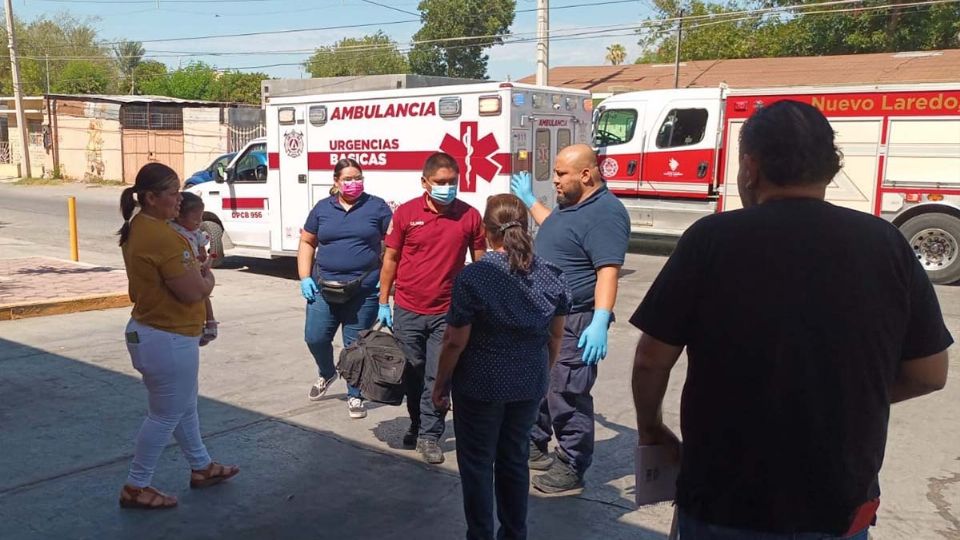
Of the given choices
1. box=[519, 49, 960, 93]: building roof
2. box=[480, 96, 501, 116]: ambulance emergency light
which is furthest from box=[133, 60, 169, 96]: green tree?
box=[480, 96, 501, 116]: ambulance emergency light

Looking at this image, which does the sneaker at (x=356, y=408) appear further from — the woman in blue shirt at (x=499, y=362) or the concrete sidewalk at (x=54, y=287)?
the concrete sidewalk at (x=54, y=287)

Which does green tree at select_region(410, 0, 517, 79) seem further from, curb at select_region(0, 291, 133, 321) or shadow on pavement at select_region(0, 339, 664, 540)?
shadow on pavement at select_region(0, 339, 664, 540)

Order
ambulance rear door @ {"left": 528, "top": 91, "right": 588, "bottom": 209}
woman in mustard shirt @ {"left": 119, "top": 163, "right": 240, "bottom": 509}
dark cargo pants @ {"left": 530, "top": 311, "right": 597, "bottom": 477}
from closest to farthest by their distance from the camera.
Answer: woman in mustard shirt @ {"left": 119, "top": 163, "right": 240, "bottom": 509}, dark cargo pants @ {"left": 530, "top": 311, "right": 597, "bottom": 477}, ambulance rear door @ {"left": 528, "top": 91, "right": 588, "bottom": 209}

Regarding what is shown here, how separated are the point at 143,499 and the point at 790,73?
26.0 meters

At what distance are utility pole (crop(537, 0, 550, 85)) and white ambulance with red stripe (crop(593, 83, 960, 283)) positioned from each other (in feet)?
20.8

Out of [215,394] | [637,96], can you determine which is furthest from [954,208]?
[215,394]

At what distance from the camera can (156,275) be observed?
3916 millimetres

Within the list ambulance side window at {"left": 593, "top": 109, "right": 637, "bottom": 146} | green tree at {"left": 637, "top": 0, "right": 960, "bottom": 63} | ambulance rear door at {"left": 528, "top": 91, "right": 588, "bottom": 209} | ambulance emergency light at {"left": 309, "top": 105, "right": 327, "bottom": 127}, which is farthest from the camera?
green tree at {"left": 637, "top": 0, "right": 960, "bottom": 63}

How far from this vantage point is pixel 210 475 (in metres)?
4.48

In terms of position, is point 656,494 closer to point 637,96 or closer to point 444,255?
point 444,255

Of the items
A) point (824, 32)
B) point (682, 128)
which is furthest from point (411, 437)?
point (824, 32)

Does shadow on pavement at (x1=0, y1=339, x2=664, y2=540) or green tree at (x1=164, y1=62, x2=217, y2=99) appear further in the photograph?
green tree at (x1=164, y1=62, x2=217, y2=99)

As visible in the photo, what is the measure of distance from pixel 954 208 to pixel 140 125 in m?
28.6

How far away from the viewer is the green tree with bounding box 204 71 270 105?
50.3 m
